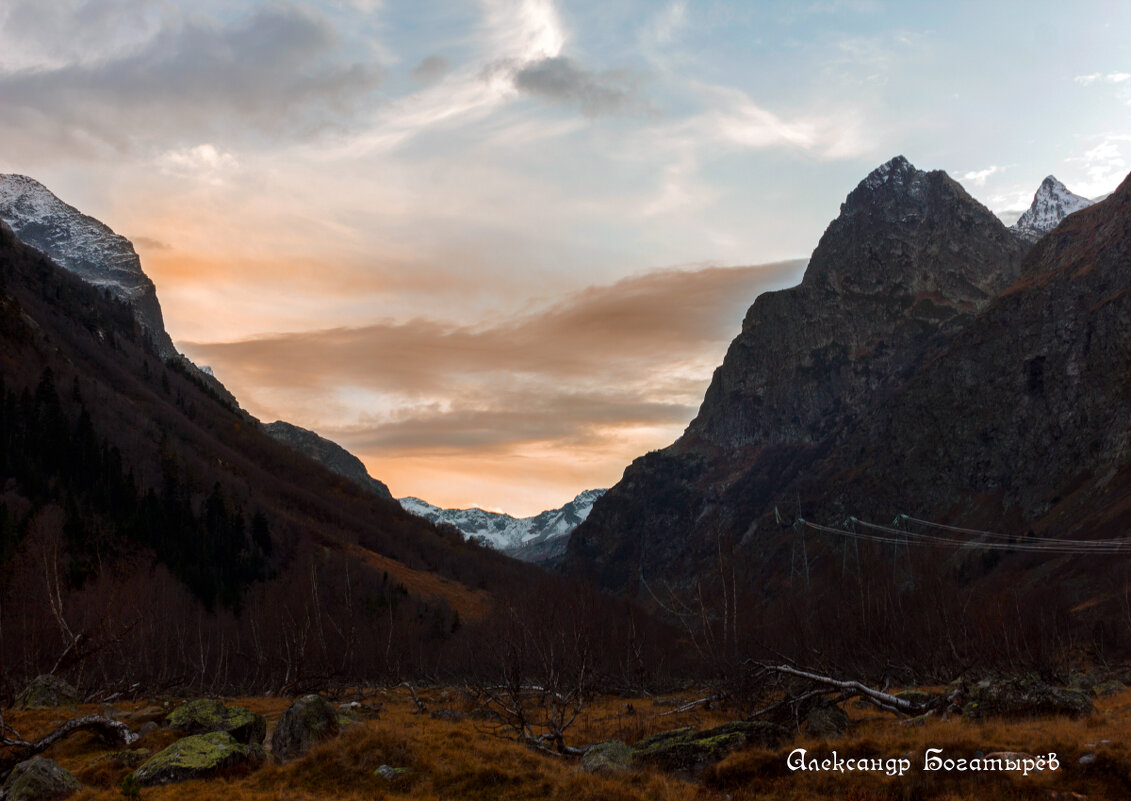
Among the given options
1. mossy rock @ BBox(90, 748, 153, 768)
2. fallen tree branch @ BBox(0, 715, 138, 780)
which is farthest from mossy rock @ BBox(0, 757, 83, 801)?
mossy rock @ BBox(90, 748, 153, 768)

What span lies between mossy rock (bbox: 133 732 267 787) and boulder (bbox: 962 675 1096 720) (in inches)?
858

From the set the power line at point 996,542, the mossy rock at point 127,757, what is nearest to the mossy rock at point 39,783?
the mossy rock at point 127,757

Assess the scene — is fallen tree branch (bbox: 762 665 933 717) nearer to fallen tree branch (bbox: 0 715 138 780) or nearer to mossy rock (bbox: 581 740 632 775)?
mossy rock (bbox: 581 740 632 775)

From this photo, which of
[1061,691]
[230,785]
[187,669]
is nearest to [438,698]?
[187,669]

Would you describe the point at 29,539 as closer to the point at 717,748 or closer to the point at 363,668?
the point at 363,668

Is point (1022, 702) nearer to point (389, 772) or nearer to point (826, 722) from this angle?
point (826, 722)

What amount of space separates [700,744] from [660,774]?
1890mm

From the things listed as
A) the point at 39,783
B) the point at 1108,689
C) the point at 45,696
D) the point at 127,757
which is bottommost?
the point at 1108,689

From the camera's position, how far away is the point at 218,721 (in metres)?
26.5

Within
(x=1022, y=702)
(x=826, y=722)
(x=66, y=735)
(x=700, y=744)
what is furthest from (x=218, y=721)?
(x=1022, y=702)

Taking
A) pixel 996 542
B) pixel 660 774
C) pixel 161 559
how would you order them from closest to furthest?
pixel 660 774
pixel 161 559
pixel 996 542

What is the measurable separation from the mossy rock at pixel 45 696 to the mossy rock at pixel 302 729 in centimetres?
1873

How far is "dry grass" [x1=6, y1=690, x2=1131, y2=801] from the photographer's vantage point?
15.5 meters

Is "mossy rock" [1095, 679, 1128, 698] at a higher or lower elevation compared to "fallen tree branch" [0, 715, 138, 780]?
lower
